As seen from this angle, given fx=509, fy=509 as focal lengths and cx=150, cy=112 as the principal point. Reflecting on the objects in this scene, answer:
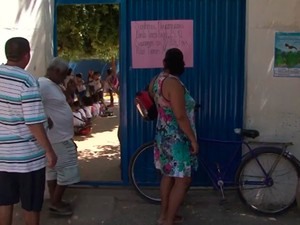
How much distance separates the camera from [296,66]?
5.09 m

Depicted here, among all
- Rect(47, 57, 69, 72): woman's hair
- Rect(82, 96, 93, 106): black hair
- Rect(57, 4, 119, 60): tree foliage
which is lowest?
Rect(82, 96, 93, 106): black hair

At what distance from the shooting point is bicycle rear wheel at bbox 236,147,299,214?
509 cm

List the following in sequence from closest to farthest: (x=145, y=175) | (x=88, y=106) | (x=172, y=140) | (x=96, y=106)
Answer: (x=172, y=140) < (x=145, y=175) < (x=88, y=106) < (x=96, y=106)

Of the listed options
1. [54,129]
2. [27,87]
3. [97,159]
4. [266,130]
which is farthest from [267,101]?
[97,159]

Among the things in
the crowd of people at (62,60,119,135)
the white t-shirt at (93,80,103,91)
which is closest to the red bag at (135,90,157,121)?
the crowd of people at (62,60,119,135)

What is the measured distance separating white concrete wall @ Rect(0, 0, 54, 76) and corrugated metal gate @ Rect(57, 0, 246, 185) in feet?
1.15

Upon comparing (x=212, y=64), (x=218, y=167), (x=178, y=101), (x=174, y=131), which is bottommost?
(x=218, y=167)

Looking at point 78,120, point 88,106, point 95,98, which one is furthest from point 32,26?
point 95,98

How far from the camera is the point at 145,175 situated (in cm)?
572

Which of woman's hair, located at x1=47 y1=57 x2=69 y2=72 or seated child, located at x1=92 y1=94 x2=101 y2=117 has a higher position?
woman's hair, located at x1=47 y1=57 x2=69 y2=72

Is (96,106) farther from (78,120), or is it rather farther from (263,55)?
(263,55)

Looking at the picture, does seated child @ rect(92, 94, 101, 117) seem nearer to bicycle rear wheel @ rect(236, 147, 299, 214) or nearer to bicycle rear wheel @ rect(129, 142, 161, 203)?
bicycle rear wheel @ rect(129, 142, 161, 203)

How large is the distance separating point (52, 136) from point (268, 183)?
7.19 ft

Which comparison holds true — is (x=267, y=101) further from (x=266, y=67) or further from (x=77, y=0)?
(x=77, y=0)
